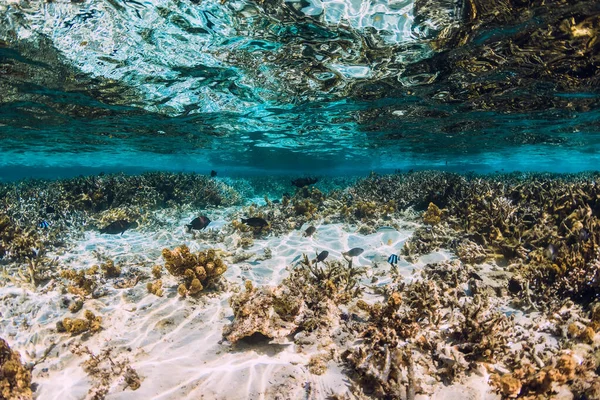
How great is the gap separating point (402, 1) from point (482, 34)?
9.23ft

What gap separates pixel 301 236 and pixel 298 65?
5.78 m

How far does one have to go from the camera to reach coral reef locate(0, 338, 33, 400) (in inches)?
136

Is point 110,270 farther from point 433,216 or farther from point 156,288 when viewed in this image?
point 433,216

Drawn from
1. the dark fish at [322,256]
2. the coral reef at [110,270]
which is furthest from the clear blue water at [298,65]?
the coral reef at [110,270]

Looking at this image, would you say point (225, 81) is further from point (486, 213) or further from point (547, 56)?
point (547, 56)

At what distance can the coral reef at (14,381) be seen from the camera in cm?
347

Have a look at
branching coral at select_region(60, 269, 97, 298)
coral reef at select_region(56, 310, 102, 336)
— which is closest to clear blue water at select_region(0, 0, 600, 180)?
branching coral at select_region(60, 269, 97, 298)

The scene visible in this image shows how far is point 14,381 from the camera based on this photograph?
359 centimetres

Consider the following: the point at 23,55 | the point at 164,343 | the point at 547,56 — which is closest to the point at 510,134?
the point at 547,56

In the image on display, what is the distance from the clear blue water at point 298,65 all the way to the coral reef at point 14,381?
279 inches

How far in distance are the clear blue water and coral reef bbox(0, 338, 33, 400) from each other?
7.08 meters

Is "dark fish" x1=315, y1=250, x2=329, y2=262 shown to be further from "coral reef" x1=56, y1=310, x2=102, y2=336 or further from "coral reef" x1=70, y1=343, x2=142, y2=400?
"coral reef" x1=56, y1=310, x2=102, y2=336

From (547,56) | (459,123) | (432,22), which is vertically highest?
(432,22)

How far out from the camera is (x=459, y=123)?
19.3 meters
